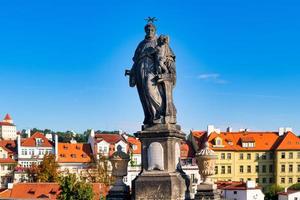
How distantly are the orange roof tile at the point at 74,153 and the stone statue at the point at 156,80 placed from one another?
5412 centimetres

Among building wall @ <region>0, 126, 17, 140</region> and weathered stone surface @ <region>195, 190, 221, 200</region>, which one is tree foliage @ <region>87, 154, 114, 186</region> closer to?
weathered stone surface @ <region>195, 190, 221, 200</region>

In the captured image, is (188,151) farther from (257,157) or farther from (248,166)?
(257,157)

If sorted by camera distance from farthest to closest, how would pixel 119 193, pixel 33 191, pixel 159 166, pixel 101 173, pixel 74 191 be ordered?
pixel 101 173
pixel 33 191
pixel 74 191
pixel 119 193
pixel 159 166

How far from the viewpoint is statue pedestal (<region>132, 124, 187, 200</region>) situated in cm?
1061

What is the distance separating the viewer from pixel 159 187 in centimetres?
1061

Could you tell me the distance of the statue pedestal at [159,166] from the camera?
10.6m

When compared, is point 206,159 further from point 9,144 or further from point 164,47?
point 9,144

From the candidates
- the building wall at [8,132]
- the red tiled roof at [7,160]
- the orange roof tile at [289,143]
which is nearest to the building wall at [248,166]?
the orange roof tile at [289,143]

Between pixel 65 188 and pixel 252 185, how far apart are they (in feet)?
62.7

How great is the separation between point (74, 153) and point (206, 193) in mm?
55728

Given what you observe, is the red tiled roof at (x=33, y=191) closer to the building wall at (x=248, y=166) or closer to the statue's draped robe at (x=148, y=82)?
the building wall at (x=248, y=166)

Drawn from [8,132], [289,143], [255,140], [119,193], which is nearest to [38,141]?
[255,140]

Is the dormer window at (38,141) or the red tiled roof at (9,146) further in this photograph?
the dormer window at (38,141)

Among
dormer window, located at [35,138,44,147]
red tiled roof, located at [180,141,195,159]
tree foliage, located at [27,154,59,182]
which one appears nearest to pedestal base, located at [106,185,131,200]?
tree foliage, located at [27,154,59,182]
